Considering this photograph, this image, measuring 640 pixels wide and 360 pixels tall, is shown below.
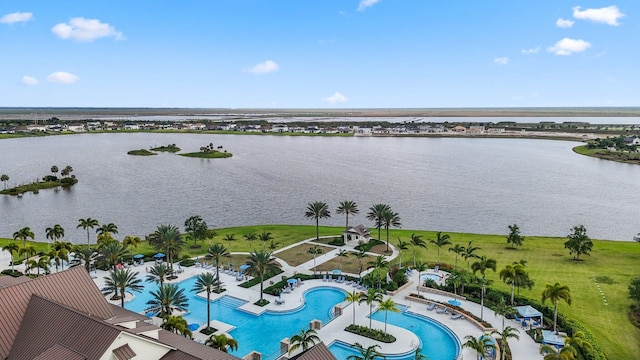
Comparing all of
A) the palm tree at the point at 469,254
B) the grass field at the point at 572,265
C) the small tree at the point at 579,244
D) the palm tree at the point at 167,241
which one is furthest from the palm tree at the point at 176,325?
the small tree at the point at 579,244

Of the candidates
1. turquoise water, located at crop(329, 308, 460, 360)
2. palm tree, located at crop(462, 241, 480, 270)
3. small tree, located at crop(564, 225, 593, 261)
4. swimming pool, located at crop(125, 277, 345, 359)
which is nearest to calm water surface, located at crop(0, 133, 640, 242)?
small tree, located at crop(564, 225, 593, 261)

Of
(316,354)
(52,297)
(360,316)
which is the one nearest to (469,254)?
(360,316)

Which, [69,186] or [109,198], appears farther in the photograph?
[69,186]

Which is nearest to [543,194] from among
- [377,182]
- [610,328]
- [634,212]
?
[634,212]

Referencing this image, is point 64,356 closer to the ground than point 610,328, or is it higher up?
higher up

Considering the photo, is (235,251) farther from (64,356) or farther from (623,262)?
(623,262)

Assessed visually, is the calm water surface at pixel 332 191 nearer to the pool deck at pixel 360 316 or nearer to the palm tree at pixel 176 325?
the pool deck at pixel 360 316
